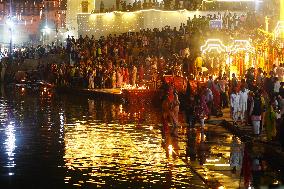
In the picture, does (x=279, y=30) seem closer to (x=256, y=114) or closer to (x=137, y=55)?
(x=256, y=114)

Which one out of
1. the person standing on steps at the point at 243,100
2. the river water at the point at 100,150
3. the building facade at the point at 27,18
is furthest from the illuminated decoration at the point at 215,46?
the building facade at the point at 27,18

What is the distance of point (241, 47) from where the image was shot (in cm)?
3650

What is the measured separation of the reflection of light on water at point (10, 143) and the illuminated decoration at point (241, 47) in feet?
39.2

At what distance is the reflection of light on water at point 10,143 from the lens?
806 inches

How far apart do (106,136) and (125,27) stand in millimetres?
29096

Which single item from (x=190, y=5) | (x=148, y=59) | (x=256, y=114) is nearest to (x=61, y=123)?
(x=256, y=114)

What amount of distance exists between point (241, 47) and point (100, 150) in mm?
15744

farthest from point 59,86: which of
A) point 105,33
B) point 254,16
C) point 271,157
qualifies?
point 271,157

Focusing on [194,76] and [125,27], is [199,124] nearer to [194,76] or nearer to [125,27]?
[194,76]

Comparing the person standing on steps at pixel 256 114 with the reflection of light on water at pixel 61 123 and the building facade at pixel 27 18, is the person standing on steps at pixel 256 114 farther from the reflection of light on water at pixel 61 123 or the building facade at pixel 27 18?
the building facade at pixel 27 18

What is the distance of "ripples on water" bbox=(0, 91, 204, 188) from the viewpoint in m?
17.8

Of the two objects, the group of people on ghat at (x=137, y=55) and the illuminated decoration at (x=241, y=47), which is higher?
the illuminated decoration at (x=241, y=47)

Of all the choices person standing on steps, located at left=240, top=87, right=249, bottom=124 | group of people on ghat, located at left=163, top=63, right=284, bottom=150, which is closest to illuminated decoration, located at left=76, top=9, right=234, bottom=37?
group of people on ghat, located at left=163, top=63, right=284, bottom=150

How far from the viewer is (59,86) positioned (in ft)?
179
